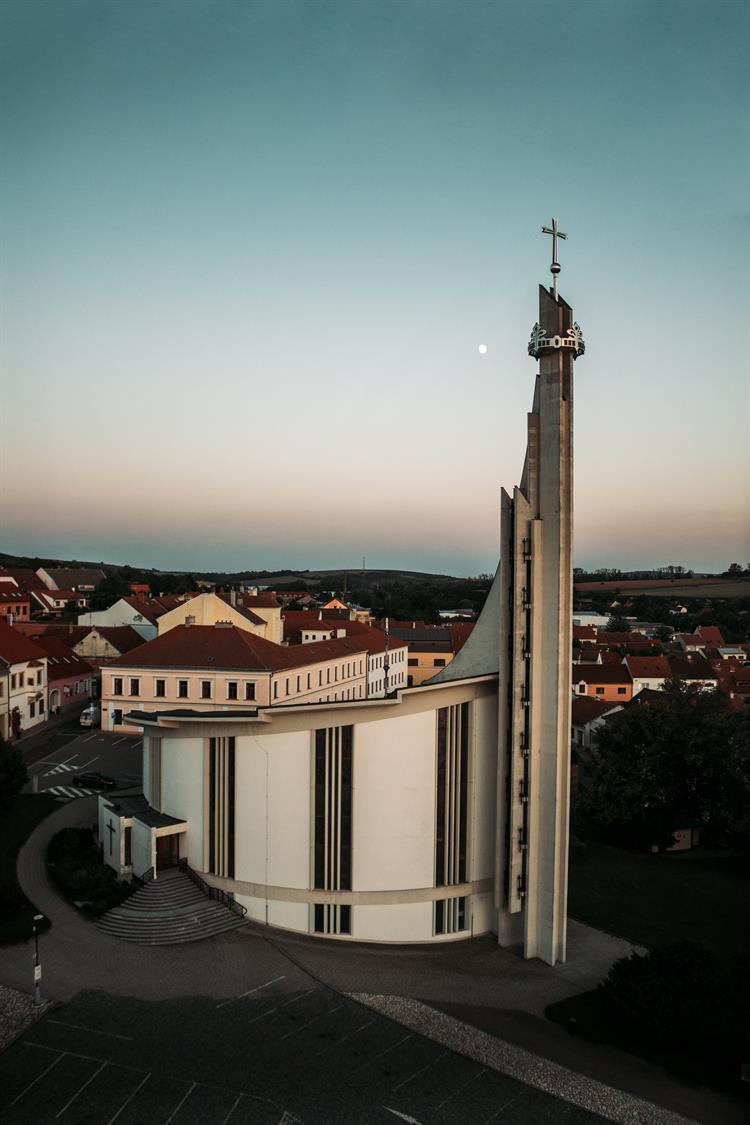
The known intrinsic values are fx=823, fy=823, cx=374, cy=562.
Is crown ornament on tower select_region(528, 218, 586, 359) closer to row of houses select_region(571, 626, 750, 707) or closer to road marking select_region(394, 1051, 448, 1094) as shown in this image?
road marking select_region(394, 1051, 448, 1094)

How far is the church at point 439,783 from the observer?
75.6ft

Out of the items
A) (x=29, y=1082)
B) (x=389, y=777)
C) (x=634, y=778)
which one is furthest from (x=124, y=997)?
(x=634, y=778)

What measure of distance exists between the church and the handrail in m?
0.16

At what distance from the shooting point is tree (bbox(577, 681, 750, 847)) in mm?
34781

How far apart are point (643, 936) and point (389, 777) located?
9.36 meters

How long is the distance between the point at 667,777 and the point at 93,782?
86.1ft

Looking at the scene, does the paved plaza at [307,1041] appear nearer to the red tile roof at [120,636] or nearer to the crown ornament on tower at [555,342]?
the crown ornament on tower at [555,342]

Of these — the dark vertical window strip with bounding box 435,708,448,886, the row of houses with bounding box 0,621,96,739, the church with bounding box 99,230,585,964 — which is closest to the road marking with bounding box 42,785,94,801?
the row of houses with bounding box 0,621,96,739

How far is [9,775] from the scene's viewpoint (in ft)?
111

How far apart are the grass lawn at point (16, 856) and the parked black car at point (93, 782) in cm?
182

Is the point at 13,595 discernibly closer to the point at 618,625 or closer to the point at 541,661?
the point at 618,625

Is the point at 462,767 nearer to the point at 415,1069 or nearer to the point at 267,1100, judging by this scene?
the point at 415,1069

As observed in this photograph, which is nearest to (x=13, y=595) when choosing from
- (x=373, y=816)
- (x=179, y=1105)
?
(x=373, y=816)

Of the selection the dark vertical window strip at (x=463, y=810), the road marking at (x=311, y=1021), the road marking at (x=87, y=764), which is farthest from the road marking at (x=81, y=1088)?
the road marking at (x=87, y=764)
